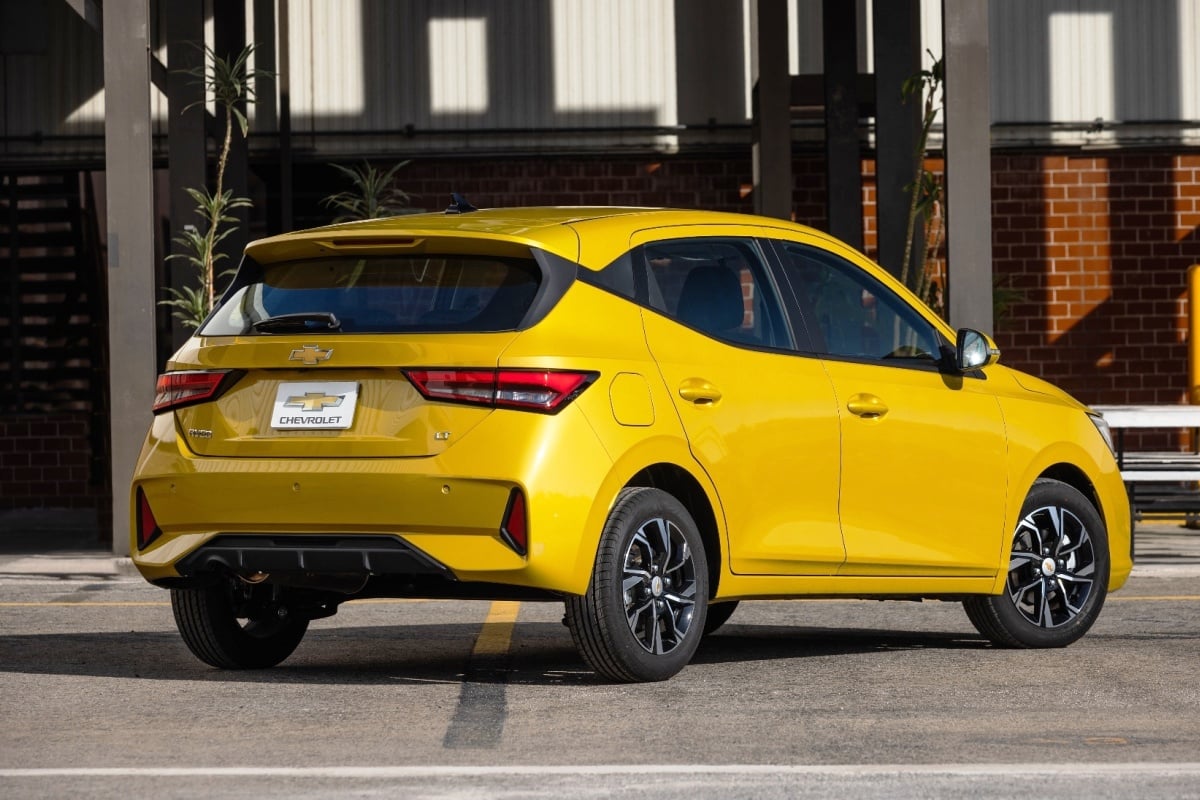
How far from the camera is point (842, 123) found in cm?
1903

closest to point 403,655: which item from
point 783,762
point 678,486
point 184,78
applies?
point 678,486

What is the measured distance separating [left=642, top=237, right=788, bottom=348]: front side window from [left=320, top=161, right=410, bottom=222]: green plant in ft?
29.0

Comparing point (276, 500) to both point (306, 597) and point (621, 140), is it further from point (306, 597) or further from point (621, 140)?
point (621, 140)

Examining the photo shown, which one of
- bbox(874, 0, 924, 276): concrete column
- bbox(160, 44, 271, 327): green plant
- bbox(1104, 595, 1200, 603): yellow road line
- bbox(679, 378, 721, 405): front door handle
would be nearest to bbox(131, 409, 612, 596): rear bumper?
bbox(679, 378, 721, 405): front door handle

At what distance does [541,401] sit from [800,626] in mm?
3406

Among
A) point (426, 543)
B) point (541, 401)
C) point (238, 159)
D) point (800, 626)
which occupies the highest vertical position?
point (238, 159)

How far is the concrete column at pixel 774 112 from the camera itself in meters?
19.6

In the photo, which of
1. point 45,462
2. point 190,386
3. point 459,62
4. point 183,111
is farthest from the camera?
point 459,62

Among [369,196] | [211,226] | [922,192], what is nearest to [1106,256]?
[922,192]

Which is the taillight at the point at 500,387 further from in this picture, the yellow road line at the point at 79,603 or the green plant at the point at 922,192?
the green plant at the point at 922,192

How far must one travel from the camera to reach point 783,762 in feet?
19.5

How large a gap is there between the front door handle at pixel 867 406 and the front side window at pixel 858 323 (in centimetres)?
19

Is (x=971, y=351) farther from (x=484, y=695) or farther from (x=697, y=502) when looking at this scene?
(x=484, y=695)

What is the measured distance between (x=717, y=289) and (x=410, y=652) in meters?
2.05
